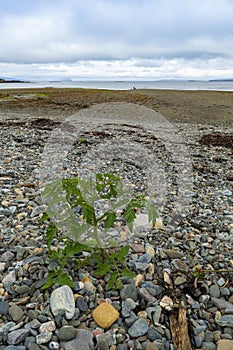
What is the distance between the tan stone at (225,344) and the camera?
2996mm

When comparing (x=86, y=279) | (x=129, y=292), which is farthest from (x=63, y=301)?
(x=129, y=292)

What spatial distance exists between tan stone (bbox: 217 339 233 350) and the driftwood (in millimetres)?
265

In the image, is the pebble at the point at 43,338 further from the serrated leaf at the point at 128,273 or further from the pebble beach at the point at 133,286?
the serrated leaf at the point at 128,273

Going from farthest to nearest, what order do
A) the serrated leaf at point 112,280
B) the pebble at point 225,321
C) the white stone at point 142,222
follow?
the white stone at point 142,222 → the serrated leaf at point 112,280 → the pebble at point 225,321

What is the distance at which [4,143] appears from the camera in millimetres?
10344

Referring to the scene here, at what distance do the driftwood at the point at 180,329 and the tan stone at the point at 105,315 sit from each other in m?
0.53

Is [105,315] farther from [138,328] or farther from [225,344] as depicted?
[225,344]

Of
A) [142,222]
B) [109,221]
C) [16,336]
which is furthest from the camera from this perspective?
[142,222]

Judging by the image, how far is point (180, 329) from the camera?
123 inches

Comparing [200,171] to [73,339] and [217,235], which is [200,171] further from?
[73,339]

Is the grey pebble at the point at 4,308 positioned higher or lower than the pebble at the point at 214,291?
higher

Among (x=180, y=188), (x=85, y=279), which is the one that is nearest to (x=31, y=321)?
(x=85, y=279)

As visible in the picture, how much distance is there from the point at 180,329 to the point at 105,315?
702 mm

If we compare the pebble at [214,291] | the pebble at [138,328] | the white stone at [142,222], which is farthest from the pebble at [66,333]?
the white stone at [142,222]
